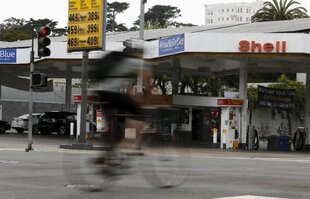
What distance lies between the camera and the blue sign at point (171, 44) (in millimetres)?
30031

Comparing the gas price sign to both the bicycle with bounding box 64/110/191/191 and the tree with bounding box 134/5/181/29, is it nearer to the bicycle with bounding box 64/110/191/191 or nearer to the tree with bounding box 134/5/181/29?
the bicycle with bounding box 64/110/191/191

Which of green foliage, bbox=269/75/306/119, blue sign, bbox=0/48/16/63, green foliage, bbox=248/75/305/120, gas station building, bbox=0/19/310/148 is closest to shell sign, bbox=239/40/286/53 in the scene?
gas station building, bbox=0/19/310/148

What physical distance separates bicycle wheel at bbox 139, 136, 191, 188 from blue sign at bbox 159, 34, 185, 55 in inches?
758

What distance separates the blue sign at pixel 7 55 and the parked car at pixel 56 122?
5431 millimetres

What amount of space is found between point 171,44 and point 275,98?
6.37m

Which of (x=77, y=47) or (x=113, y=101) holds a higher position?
(x=77, y=47)

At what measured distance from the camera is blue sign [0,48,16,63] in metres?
39.7

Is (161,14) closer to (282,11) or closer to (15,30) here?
(15,30)

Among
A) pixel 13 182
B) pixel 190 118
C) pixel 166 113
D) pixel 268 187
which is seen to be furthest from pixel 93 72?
pixel 190 118

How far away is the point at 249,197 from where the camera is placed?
10.0 m

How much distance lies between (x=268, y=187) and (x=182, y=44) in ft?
61.1

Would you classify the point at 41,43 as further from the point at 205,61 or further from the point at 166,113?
the point at 205,61

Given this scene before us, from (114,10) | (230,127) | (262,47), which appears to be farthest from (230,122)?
(114,10)

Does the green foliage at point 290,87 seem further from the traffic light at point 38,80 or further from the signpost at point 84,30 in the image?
the traffic light at point 38,80
